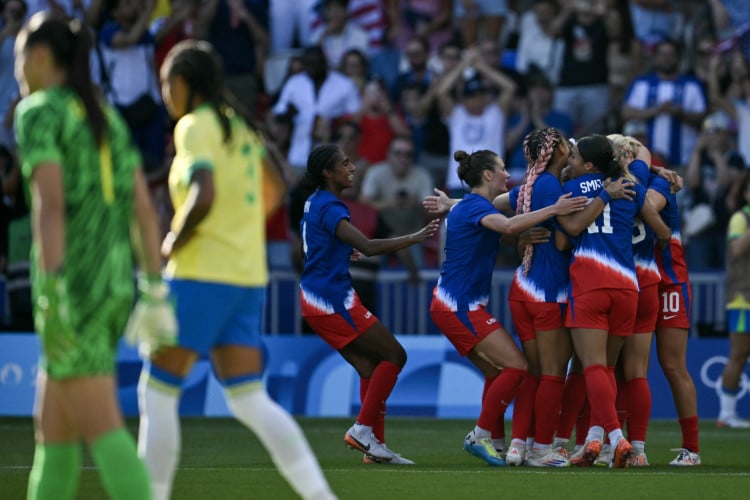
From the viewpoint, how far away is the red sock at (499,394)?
36.6 feet

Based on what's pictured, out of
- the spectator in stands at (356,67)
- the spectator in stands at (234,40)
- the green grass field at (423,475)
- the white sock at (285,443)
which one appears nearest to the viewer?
the white sock at (285,443)

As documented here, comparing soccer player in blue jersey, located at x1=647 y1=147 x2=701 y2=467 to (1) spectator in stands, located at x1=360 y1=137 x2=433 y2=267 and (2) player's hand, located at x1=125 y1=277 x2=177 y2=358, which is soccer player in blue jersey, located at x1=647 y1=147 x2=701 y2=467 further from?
(1) spectator in stands, located at x1=360 y1=137 x2=433 y2=267

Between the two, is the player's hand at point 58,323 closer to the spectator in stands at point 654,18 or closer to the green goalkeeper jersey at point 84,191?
the green goalkeeper jersey at point 84,191

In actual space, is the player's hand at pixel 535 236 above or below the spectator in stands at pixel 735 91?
below

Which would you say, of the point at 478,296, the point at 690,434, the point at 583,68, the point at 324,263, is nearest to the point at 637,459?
the point at 690,434

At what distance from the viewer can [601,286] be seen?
10.8 meters

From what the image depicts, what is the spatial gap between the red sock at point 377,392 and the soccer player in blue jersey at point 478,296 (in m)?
0.58

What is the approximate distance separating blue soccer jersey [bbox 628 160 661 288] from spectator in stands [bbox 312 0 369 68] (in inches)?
376

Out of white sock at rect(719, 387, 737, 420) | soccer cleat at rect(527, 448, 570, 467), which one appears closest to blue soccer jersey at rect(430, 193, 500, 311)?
soccer cleat at rect(527, 448, 570, 467)

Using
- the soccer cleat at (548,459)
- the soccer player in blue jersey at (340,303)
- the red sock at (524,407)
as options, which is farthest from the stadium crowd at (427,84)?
the soccer cleat at (548,459)

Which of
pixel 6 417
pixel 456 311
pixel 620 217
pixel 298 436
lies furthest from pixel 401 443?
pixel 298 436

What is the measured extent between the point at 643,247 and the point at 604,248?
0.74m

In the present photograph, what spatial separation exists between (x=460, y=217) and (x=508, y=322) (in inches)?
263

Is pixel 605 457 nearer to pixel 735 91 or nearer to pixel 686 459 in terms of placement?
pixel 686 459
